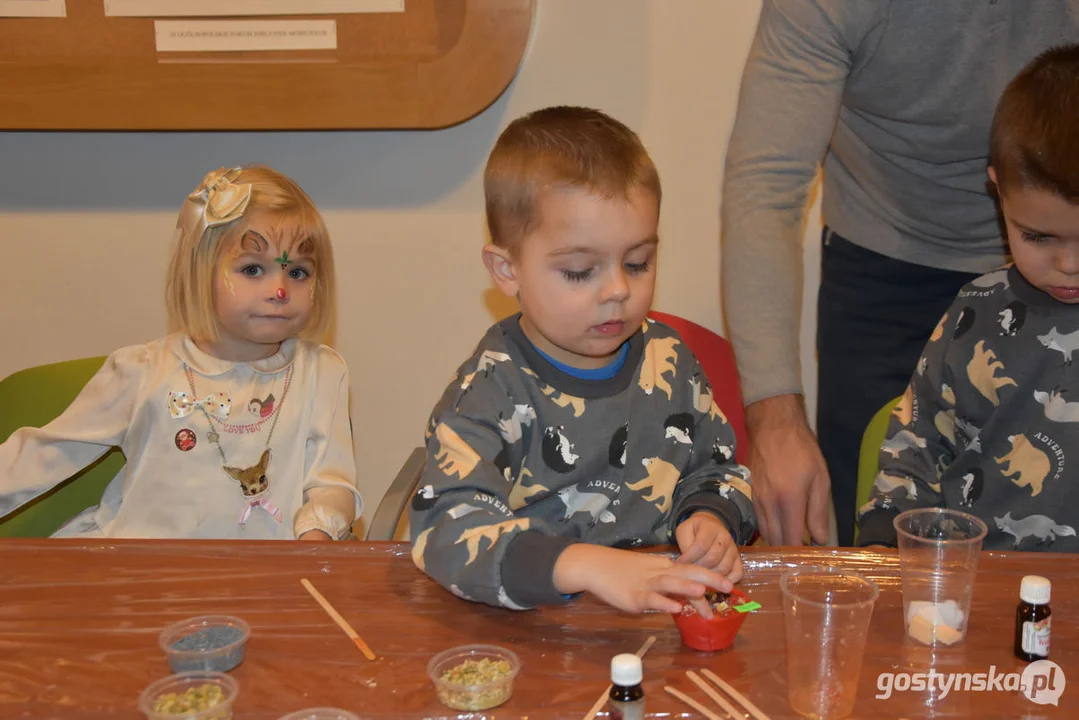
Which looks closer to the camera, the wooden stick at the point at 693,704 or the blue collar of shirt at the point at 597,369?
the wooden stick at the point at 693,704

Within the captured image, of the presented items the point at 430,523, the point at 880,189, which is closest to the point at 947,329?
the point at 880,189

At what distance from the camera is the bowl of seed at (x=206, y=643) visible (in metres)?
1.24

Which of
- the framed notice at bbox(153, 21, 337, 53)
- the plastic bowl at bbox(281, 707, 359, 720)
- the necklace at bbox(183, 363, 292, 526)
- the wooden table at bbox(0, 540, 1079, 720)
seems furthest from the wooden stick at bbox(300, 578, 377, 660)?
the framed notice at bbox(153, 21, 337, 53)

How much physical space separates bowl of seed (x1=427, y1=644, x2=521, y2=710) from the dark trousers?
138 centimetres

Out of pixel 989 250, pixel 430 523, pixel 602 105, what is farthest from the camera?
pixel 602 105

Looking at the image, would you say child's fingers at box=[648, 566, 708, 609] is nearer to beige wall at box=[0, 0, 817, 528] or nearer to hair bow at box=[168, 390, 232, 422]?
hair bow at box=[168, 390, 232, 422]

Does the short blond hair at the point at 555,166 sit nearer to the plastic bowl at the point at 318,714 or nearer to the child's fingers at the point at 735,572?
the child's fingers at the point at 735,572

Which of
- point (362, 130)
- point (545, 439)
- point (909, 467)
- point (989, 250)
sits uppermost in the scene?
point (362, 130)

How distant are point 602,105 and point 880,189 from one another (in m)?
0.81

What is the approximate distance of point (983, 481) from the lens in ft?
6.24

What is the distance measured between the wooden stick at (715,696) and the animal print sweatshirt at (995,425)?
2.19ft

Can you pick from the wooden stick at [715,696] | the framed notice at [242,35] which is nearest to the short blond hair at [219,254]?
the framed notice at [242,35]

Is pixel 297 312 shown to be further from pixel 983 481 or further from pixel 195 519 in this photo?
pixel 983 481

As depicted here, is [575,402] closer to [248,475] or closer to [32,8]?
[248,475]
